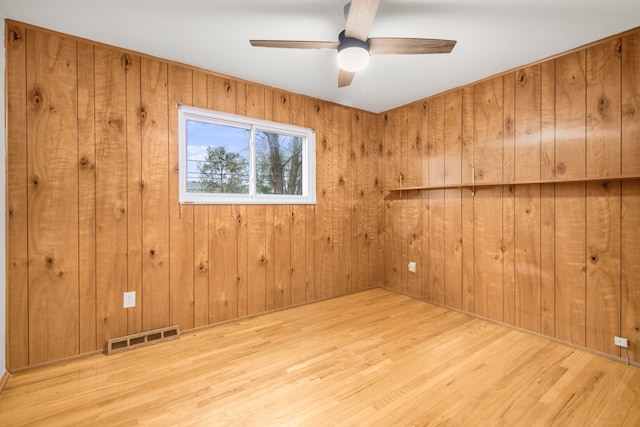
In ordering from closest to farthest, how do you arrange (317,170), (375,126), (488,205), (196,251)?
(196,251)
(488,205)
(317,170)
(375,126)

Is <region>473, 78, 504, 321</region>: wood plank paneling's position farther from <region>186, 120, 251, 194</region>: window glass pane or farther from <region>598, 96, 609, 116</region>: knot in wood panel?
<region>186, 120, 251, 194</region>: window glass pane

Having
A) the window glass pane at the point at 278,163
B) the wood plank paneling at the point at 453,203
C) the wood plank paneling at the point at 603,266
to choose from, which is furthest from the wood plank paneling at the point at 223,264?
the wood plank paneling at the point at 603,266

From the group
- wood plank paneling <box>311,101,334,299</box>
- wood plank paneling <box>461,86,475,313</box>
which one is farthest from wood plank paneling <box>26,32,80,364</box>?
wood plank paneling <box>461,86,475,313</box>

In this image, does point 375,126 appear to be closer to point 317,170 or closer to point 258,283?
point 317,170

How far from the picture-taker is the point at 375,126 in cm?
391

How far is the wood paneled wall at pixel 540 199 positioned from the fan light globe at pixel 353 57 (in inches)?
66.4

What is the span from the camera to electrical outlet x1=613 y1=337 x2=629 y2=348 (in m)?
2.08

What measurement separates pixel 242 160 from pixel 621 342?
3.41 meters

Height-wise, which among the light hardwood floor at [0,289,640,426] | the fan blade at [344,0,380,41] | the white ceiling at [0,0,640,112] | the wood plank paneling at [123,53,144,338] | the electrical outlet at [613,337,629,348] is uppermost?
the white ceiling at [0,0,640,112]

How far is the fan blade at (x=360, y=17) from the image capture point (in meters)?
1.44

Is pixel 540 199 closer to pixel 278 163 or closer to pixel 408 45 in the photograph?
pixel 408 45

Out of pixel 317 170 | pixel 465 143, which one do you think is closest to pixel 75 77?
pixel 317 170

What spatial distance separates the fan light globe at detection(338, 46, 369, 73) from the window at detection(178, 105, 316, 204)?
4.41 feet

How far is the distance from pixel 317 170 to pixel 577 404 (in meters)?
2.79
